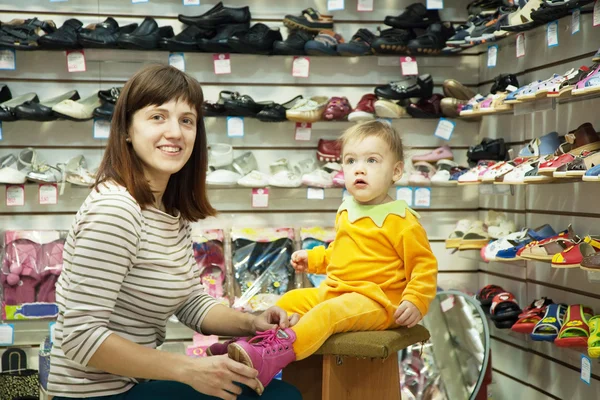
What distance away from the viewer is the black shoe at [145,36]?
12.6 feet

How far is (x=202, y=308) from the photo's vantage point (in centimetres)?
214

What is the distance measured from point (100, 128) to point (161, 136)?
2.20m

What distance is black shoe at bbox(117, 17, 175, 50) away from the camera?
385cm

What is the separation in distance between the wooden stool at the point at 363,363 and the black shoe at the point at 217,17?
234 centimetres

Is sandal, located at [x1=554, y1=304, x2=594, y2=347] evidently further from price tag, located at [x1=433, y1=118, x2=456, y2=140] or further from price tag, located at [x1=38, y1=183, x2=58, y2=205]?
price tag, located at [x1=38, y1=183, x2=58, y2=205]

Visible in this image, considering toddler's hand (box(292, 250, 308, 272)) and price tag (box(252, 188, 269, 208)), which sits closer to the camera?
toddler's hand (box(292, 250, 308, 272))

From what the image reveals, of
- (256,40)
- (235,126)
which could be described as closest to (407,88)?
(256,40)

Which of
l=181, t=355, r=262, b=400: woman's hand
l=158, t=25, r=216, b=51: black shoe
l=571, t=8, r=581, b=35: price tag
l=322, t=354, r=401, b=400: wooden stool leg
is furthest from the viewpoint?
l=158, t=25, r=216, b=51: black shoe

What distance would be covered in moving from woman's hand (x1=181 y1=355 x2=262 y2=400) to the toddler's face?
3.27 feet

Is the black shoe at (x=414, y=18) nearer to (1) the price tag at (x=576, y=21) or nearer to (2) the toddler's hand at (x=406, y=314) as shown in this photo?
(1) the price tag at (x=576, y=21)

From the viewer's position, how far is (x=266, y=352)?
6.15 feet

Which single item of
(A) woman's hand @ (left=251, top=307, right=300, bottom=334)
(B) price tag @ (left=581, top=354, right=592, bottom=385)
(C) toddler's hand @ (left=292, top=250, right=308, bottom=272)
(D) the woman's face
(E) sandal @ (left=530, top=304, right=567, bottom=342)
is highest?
→ (D) the woman's face

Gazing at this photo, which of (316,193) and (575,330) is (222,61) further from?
(575,330)

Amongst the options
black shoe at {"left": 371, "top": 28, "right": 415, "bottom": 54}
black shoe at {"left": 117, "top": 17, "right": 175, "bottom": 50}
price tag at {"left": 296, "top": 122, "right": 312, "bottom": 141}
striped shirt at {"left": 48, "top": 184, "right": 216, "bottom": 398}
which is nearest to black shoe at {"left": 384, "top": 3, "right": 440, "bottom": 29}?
black shoe at {"left": 371, "top": 28, "right": 415, "bottom": 54}
